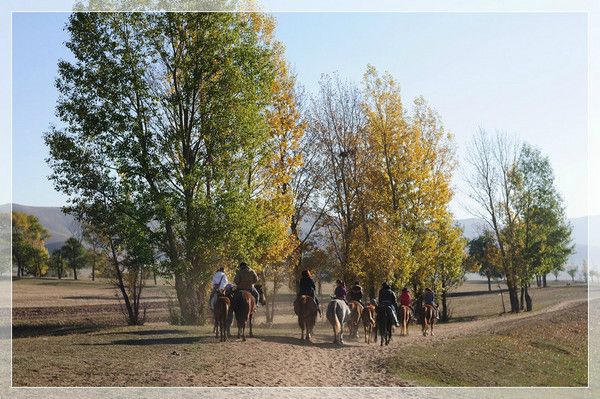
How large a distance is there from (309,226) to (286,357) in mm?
19582

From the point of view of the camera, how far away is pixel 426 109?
38250 millimetres

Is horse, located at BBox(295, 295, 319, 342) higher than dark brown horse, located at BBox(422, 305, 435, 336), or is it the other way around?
horse, located at BBox(295, 295, 319, 342)

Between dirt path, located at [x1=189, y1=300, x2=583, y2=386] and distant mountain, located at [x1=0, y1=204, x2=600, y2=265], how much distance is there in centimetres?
758

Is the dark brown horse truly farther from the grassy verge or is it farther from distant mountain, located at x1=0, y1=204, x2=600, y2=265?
distant mountain, located at x1=0, y1=204, x2=600, y2=265

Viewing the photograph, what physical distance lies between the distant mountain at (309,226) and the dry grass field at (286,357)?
437 cm

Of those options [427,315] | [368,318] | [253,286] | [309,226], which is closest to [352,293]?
[368,318]

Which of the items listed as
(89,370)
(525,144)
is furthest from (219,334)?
(525,144)

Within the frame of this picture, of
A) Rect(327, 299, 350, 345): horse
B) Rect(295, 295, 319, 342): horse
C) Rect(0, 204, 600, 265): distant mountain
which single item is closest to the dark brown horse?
Rect(327, 299, 350, 345): horse

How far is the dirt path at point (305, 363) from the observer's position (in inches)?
691

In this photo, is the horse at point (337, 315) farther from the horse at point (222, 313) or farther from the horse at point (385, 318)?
the horse at point (222, 313)

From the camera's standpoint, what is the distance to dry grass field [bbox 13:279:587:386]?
55.5ft

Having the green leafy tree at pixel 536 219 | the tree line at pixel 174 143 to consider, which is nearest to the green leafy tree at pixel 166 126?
the tree line at pixel 174 143

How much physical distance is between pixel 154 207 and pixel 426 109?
1868 cm

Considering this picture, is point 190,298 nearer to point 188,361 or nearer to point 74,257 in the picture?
point 188,361
